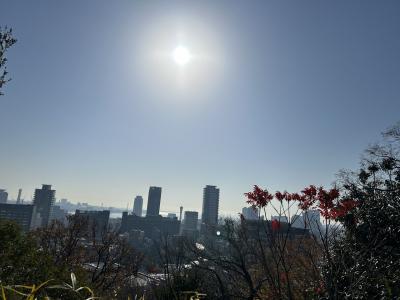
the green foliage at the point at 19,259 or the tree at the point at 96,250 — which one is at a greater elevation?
the green foliage at the point at 19,259

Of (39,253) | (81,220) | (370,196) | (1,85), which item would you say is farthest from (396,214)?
(81,220)

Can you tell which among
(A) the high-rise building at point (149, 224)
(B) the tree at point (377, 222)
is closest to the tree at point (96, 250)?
(B) the tree at point (377, 222)

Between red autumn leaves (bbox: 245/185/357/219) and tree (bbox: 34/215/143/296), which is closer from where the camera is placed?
red autumn leaves (bbox: 245/185/357/219)

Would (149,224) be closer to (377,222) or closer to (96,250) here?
(96,250)

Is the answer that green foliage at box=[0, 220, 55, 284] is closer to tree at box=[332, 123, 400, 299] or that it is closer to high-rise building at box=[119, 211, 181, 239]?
tree at box=[332, 123, 400, 299]

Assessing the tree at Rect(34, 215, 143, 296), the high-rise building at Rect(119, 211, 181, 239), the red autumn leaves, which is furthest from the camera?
the high-rise building at Rect(119, 211, 181, 239)

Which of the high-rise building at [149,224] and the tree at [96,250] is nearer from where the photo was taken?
the tree at [96,250]

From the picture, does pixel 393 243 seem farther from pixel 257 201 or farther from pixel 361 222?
pixel 257 201

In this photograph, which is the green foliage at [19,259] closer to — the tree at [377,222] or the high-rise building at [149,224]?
the tree at [377,222]

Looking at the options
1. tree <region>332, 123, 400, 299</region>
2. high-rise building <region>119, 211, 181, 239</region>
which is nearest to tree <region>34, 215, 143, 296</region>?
tree <region>332, 123, 400, 299</region>

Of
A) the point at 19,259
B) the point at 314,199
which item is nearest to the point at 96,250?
the point at 19,259

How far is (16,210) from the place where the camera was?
165375 mm

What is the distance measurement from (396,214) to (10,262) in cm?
1194

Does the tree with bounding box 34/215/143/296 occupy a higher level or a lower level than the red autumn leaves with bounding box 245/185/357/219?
lower
